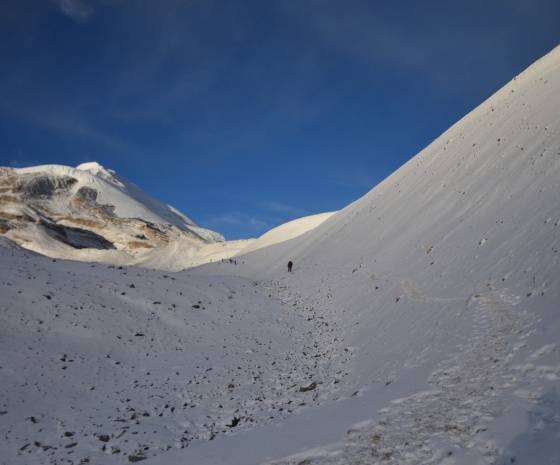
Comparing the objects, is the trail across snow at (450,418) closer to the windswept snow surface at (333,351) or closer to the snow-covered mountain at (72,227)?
the windswept snow surface at (333,351)

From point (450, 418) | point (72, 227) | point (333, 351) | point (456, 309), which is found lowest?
point (450, 418)

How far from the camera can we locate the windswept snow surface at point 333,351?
781 cm

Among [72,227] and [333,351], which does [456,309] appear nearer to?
[333,351]

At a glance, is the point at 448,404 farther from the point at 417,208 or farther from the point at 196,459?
the point at 417,208

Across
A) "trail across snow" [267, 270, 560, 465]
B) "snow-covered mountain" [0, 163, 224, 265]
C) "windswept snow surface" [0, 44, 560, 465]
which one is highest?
"snow-covered mountain" [0, 163, 224, 265]

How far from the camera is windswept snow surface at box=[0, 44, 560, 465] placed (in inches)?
307

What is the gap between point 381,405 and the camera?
30.5 feet

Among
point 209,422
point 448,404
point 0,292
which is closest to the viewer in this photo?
point 448,404

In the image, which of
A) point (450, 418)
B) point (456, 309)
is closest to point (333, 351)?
point (456, 309)

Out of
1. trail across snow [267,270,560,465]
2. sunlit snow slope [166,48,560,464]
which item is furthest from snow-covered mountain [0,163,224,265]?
trail across snow [267,270,560,465]

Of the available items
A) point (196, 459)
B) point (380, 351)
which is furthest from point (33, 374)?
point (380, 351)

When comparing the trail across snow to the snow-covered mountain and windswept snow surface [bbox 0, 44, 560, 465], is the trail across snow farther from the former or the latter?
the snow-covered mountain

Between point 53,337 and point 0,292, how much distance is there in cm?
407

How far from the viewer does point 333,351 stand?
1767 cm
